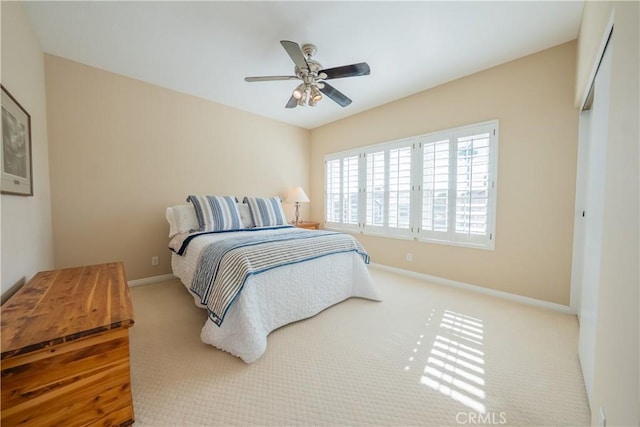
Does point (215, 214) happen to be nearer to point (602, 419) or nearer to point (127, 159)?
point (127, 159)

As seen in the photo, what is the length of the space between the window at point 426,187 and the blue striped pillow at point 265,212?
1.30m

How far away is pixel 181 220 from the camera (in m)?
2.89

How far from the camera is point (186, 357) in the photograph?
5.47 feet

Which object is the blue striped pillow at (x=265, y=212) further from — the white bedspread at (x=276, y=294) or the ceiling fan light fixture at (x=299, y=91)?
the ceiling fan light fixture at (x=299, y=91)

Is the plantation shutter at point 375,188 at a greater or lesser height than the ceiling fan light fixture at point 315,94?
lesser

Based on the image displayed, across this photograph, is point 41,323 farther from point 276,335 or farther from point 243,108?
point 243,108

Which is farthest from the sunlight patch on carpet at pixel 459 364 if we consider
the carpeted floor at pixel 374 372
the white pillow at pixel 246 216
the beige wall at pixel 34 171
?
the beige wall at pixel 34 171

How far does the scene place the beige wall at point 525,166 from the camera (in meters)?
2.28

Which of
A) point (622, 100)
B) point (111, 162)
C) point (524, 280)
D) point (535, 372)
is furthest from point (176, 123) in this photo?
point (524, 280)

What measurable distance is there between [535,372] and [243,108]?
437 centimetres

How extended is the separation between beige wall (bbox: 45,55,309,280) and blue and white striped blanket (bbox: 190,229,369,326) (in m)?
1.53

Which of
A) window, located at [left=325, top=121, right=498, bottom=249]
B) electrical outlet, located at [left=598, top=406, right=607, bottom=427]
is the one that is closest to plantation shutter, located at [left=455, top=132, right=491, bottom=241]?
window, located at [left=325, top=121, right=498, bottom=249]

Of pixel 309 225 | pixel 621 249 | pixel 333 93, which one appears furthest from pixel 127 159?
pixel 621 249

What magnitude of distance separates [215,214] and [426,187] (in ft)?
8.88
